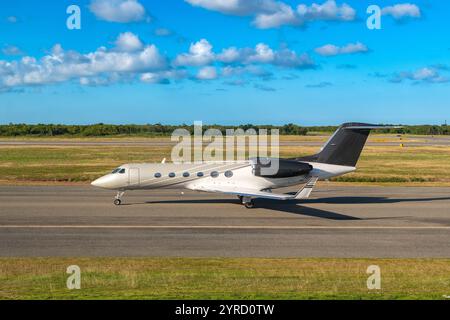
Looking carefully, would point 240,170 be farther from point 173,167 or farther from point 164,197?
point 164,197

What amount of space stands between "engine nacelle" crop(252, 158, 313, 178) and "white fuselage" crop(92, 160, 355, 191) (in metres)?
0.24

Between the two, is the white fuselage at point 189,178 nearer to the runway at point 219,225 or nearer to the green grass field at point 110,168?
the runway at point 219,225

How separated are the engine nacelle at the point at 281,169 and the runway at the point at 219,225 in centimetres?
171

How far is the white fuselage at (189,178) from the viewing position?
2881 cm

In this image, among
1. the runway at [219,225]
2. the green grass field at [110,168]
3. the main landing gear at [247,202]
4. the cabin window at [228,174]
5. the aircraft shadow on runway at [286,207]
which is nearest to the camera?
the runway at [219,225]

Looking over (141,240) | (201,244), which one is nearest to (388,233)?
(201,244)

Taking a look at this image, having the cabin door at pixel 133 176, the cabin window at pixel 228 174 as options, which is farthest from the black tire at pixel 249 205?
the cabin door at pixel 133 176

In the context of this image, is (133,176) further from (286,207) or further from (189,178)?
(286,207)

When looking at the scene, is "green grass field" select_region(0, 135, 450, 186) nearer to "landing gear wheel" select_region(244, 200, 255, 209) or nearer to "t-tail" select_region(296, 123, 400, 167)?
"t-tail" select_region(296, 123, 400, 167)

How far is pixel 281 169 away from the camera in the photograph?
28375 mm

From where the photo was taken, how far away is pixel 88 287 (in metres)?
13.3

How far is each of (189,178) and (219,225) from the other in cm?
606

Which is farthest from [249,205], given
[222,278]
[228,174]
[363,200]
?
[222,278]

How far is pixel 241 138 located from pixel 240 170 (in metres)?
91.2
